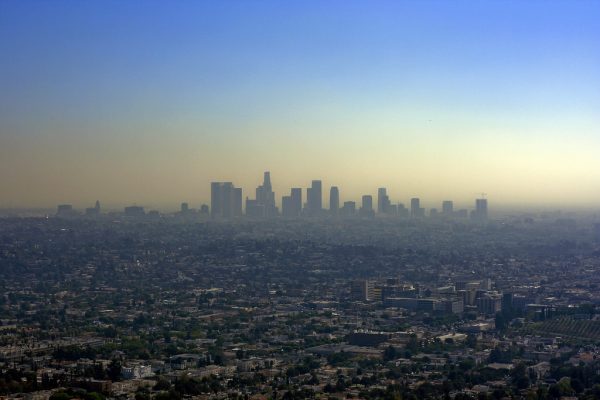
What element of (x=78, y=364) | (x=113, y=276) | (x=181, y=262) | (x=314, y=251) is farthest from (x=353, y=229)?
(x=78, y=364)

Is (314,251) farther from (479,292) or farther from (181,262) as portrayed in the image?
(479,292)

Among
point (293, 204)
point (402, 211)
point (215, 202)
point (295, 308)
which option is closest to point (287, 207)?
point (293, 204)

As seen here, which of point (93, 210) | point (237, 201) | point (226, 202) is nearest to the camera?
point (93, 210)

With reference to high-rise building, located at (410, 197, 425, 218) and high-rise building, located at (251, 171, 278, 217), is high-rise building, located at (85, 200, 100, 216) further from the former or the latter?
high-rise building, located at (410, 197, 425, 218)

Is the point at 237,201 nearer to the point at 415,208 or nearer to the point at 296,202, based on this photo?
the point at 296,202

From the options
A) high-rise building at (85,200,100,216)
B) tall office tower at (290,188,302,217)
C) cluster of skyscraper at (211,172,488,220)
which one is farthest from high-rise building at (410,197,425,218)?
high-rise building at (85,200,100,216)

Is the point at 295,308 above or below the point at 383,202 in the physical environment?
below

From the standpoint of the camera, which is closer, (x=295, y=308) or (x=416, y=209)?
(x=295, y=308)

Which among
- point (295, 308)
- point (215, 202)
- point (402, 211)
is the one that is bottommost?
point (295, 308)
